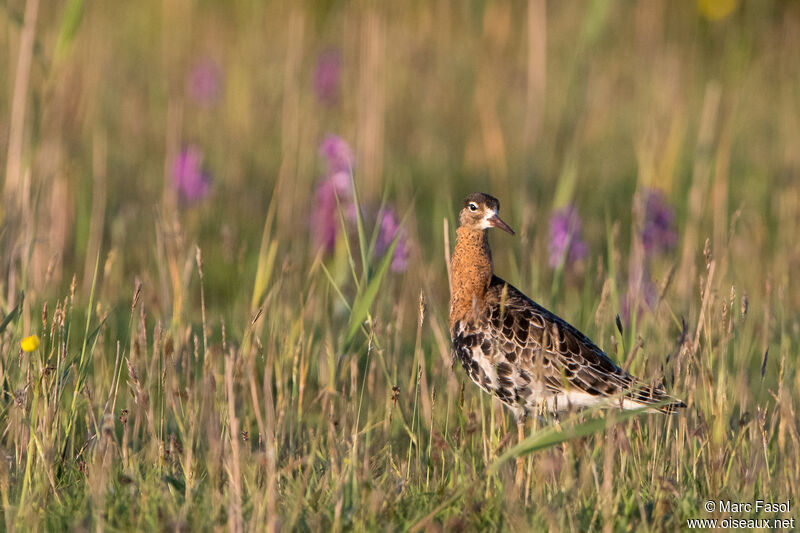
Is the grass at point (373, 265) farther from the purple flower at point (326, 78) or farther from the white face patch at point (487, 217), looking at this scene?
the white face patch at point (487, 217)

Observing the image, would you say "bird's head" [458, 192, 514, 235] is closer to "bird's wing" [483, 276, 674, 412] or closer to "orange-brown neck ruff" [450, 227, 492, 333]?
"orange-brown neck ruff" [450, 227, 492, 333]

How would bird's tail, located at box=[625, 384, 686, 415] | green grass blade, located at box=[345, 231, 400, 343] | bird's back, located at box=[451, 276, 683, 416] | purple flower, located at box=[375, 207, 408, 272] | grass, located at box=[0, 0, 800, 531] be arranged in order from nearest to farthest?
grass, located at box=[0, 0, 800, 531], green grass blade, located at box=[345, 231, 400, 343], bird's tail, located at box=[625, 384, 686, 415], bird's back, located at box=[451, 276, 683, 416], purple flower, located at box=[375, 207, 408, 272]

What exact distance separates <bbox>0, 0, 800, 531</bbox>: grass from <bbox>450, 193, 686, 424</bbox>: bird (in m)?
0.11

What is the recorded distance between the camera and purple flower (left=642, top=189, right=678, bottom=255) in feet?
16.7

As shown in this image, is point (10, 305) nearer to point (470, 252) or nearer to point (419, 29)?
point (470, 252)

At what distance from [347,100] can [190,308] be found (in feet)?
11.1

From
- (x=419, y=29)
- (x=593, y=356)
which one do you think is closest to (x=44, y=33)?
(x=419, y=29)

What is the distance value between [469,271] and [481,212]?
23 centimetres

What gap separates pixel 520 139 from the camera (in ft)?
27.5

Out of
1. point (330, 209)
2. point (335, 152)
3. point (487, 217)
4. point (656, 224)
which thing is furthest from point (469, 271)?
point (330, 209)

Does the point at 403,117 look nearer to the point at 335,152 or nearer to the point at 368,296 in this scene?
the point at 335,152

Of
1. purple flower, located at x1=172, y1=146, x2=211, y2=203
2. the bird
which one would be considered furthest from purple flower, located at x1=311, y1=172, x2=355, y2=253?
the bird

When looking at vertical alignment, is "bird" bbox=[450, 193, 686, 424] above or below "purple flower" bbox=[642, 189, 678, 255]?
below

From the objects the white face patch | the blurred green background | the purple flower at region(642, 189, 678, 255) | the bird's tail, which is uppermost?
the blurred green background
